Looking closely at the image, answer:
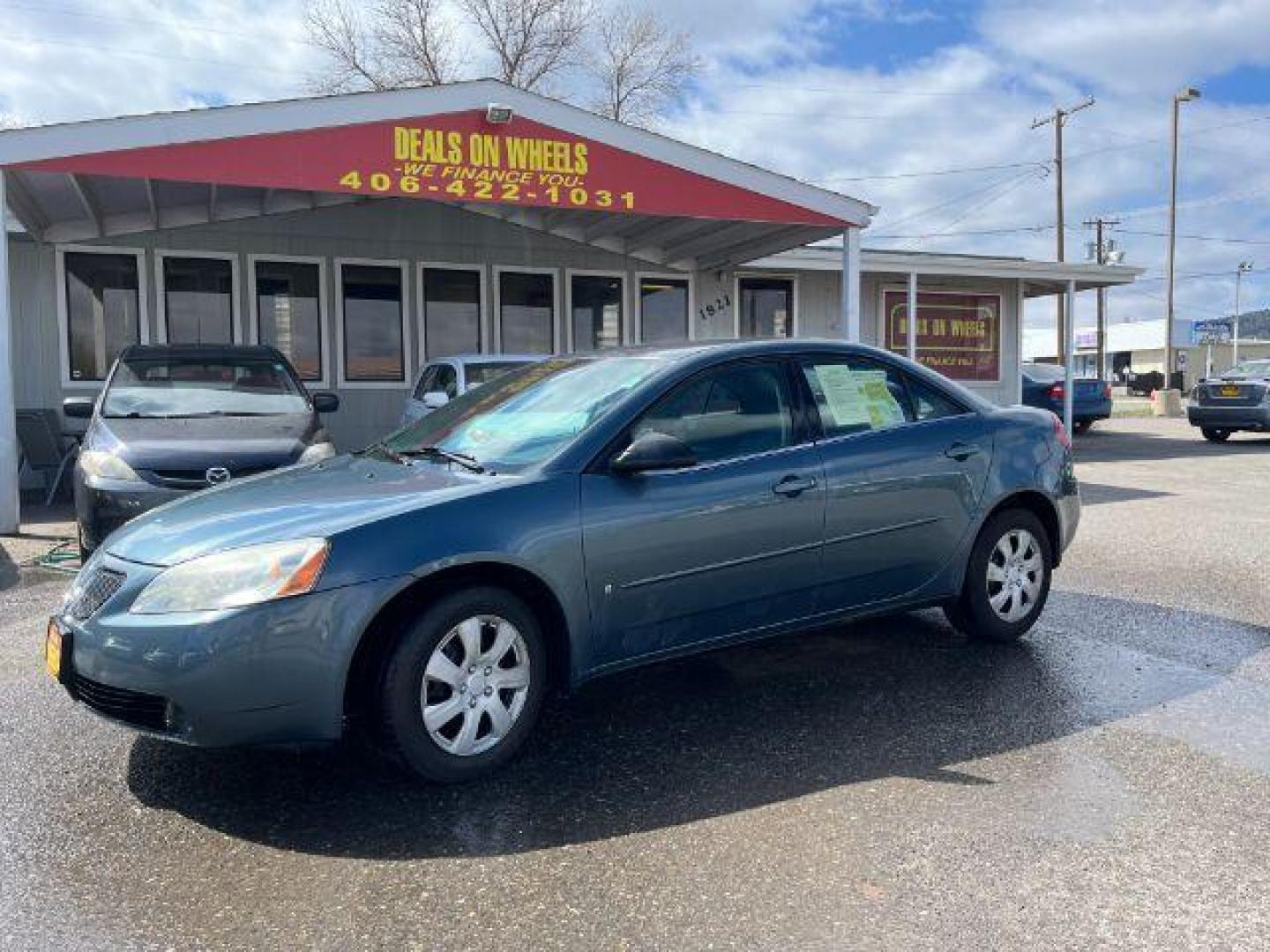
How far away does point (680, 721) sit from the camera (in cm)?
422

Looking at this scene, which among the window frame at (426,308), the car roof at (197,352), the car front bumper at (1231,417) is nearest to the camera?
the car roof at (197,352)

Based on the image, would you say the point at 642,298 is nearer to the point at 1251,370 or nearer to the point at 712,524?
the point at 712,524

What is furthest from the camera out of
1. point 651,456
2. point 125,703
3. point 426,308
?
point 426,308

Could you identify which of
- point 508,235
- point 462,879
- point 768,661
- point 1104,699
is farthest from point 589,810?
point 508,235

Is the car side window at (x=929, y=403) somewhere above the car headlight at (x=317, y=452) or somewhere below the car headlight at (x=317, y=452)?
above

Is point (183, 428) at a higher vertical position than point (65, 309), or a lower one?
lower

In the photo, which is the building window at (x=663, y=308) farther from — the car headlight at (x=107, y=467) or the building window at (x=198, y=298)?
the car headlight at (x=107, y=467)

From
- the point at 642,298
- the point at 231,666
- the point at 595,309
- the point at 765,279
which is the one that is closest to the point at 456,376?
the point at 595,309

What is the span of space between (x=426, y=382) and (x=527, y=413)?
700 cm

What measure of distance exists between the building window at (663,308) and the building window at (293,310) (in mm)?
4543

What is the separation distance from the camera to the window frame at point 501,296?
1428 centimetres

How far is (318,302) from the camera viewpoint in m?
13.4

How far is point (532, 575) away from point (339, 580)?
672 mm

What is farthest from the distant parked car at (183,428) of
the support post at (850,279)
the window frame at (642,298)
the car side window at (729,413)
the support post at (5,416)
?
the window frame at (642,298)
